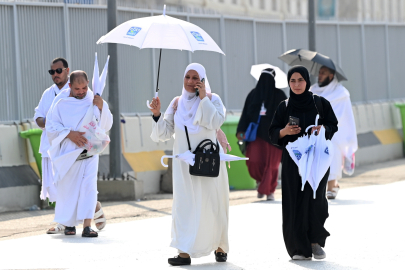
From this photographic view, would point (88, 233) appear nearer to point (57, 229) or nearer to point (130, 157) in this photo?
point (57, 229)

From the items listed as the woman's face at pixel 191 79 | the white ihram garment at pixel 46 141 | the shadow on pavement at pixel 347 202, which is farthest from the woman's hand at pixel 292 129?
the shadow on pavement at pixel 347 202

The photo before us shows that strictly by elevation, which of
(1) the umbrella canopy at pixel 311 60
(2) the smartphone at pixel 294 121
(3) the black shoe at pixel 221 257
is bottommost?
(3) the black shoe at pixel 221 257

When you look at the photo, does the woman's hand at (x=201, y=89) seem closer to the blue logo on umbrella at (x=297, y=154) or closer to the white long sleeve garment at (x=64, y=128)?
the blue logo on umbrella at (x=297, y=154)

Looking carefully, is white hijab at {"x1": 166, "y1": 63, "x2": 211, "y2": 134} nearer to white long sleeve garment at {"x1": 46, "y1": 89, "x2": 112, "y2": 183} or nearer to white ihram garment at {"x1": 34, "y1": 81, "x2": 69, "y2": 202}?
white long sleeve garment at {"x1": 46, "y1": 89, "x2": 112, "y2": 183}

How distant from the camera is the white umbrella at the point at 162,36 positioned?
7.08 meters

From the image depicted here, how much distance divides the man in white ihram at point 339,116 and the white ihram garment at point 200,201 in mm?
4987

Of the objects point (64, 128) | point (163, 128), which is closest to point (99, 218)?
point (64, 128)

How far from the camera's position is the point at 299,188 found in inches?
266

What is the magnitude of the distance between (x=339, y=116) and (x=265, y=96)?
3.59 ft

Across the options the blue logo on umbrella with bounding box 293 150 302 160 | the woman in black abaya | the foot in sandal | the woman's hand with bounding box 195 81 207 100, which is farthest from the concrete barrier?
the blue logo on umbrella with bounding box 293 150 302 160

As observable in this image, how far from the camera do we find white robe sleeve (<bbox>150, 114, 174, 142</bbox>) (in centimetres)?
678

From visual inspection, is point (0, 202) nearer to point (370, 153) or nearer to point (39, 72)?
point (39, 72)

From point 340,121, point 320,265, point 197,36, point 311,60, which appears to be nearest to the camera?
point 320,265

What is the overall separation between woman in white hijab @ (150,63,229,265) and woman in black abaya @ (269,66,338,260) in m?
0.51
